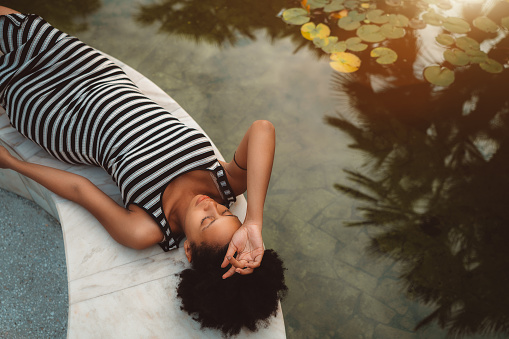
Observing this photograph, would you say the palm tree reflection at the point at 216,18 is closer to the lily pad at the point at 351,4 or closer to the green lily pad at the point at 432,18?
the lily pad at the point at 351,4

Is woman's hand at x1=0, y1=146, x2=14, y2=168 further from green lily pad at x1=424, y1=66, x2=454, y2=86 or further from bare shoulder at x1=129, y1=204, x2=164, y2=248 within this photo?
green lily pad at x1=424, y1=66, x2=454, y2=86

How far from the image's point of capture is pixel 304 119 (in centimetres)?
255

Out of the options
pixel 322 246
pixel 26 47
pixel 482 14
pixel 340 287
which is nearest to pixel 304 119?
pixel 322 246

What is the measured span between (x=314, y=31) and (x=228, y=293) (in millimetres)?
2350

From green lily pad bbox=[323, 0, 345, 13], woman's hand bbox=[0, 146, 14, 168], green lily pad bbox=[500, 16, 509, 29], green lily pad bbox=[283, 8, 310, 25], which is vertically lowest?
green lily pad bbox=[500, 16, 509, 29]

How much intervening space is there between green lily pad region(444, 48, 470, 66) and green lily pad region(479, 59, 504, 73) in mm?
115

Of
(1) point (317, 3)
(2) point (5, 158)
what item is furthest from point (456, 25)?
(2) point (5, 158)

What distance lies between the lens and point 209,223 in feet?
4.40

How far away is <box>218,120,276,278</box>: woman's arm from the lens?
1270 millimetres

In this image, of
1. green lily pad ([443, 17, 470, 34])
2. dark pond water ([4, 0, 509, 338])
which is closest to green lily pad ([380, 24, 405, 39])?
dark pond water ([4, 0, 509, 338])

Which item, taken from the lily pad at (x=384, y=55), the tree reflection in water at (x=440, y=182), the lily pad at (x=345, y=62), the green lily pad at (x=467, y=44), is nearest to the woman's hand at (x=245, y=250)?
the tree reflection in water at (x=440, y=182)

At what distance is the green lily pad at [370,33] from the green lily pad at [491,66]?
72 centimetres

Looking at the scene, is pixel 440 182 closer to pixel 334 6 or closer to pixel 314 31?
pixel 314 31

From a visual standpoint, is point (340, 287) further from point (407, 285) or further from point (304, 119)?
point (304, 119)
